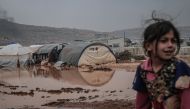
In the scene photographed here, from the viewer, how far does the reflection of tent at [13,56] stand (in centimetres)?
4656

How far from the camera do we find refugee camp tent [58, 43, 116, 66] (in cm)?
4012

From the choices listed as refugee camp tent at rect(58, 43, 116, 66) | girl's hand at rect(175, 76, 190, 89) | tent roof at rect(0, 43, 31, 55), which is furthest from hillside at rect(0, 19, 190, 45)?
girl's hand at rect(175, 76, 190, 89)

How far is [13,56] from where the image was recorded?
1832 inches

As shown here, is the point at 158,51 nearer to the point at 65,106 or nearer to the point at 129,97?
the point at 65,106

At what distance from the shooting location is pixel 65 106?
12953mm

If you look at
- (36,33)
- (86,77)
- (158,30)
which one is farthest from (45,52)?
(36,33)

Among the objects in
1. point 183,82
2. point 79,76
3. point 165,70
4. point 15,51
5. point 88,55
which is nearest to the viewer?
point 183,82

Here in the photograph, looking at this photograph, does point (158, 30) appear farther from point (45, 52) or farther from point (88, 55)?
point (45, 52)

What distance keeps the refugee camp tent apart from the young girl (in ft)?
121

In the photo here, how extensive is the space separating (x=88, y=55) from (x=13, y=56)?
32.7 feet

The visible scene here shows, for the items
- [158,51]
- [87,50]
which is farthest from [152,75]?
[87,50]

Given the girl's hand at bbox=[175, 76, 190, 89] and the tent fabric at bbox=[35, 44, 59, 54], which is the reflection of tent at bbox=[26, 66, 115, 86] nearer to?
the girl's hand at bbox=[175, 76, 190, 89]

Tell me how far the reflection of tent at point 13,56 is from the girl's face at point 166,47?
4434cm

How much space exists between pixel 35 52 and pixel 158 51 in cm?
4744
